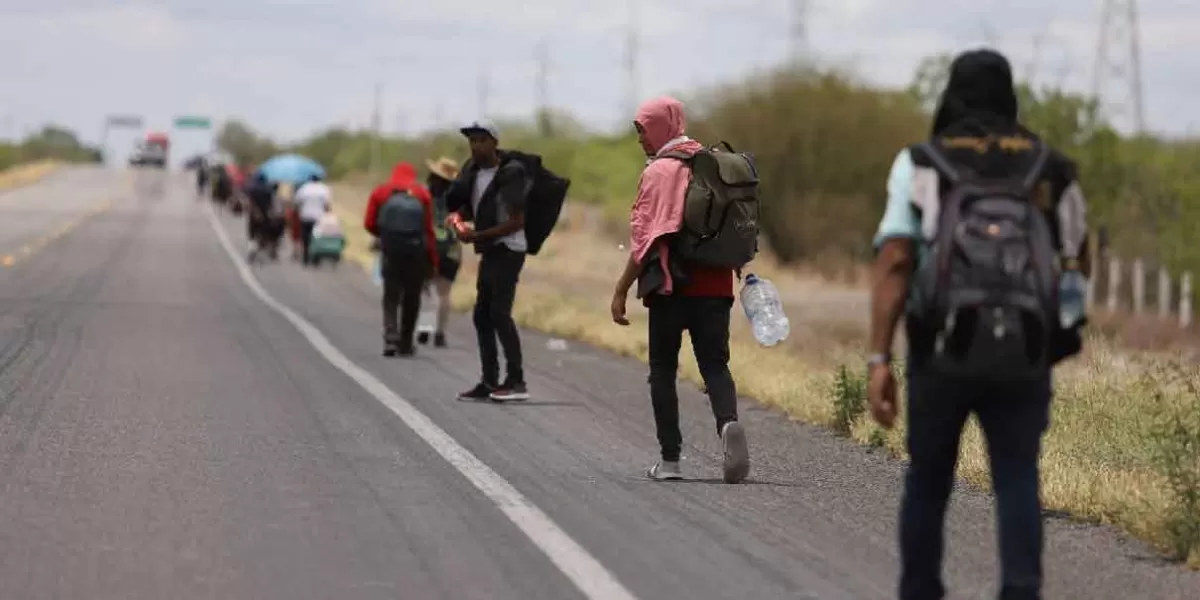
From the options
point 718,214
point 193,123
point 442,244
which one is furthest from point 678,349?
point 193,123

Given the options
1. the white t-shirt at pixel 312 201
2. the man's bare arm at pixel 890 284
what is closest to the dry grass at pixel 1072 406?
the man's bare arm at pixel 890 284

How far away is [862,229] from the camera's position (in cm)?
5766

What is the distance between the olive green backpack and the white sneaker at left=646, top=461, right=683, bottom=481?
1072mm

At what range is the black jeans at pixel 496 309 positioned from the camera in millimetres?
16156

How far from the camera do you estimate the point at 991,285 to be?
262 inches

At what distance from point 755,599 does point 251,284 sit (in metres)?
28.4

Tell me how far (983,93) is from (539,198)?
30.3 ft

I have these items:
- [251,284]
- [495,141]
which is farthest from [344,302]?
[495,141]

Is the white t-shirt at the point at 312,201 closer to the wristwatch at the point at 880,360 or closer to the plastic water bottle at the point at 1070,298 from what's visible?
the wristwatch at the point at 880,360

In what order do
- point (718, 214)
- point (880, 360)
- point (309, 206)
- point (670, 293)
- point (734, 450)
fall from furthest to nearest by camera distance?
point (309, 206) → point (734, 450) → point (670, 293) → point (718, 214) → point (880, 360)

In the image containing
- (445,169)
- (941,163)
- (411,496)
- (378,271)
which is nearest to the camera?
(941,163)

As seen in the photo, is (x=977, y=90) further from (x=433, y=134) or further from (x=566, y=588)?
(x=433, y=134)

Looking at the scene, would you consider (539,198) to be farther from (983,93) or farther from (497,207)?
(983,93)

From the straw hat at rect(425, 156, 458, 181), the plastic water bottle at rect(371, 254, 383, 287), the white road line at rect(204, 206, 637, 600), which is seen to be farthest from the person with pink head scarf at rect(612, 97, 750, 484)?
the straw hat at rect(425, 156, 458, 181)
